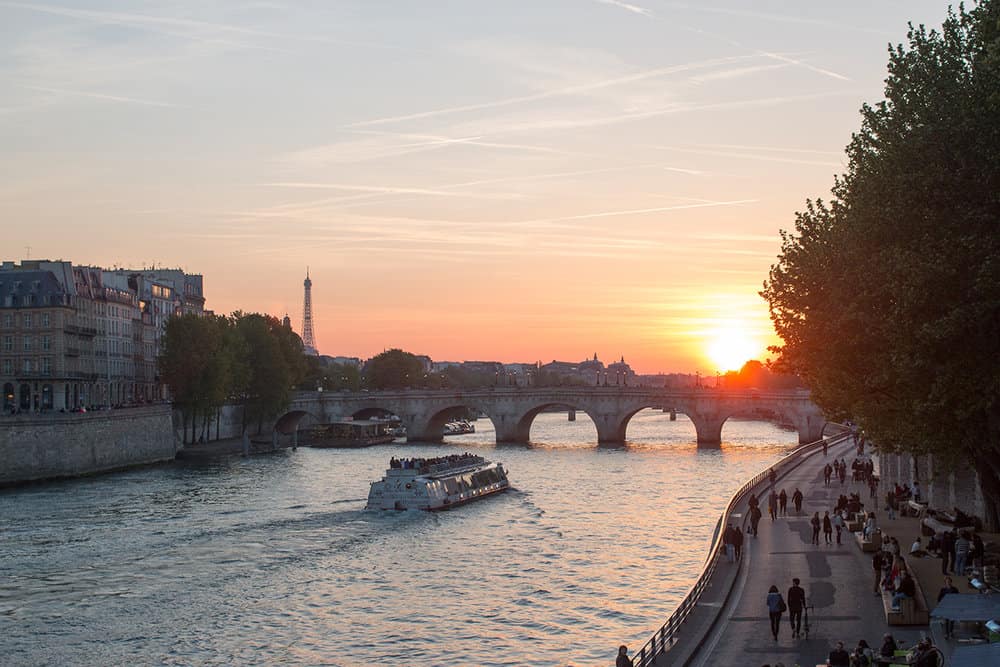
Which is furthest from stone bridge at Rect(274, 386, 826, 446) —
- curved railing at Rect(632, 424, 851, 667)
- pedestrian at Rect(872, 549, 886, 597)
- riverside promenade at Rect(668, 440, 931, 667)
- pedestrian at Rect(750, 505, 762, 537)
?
pedestrian at Rect(872, 549, 886, 597)

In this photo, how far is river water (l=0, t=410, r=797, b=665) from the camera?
34.4m

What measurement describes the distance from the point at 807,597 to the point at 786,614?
2.46 metres

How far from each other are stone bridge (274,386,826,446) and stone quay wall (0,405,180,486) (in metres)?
34.7

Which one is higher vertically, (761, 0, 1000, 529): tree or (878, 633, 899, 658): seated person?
(761, 0, 1000, 529): tree

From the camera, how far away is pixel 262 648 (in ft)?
112

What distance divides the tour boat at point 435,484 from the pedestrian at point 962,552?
3329 cm

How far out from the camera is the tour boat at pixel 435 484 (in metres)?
63.1

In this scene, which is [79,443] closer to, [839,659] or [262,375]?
[262,375]

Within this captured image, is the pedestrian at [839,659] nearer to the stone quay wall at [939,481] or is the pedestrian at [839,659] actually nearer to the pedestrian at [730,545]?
the pedestrian at [730,545]

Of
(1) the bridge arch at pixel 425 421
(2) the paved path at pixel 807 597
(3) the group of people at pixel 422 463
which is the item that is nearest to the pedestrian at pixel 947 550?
(2) the paved path at pixel 807 597

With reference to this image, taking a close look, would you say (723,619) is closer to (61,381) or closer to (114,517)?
(114,517)

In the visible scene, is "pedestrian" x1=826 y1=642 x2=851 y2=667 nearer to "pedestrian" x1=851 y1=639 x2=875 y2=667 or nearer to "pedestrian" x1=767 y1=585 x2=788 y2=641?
"pedestrian" x1=851 y1=639 x2=875 y2=667

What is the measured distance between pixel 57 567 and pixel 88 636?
1062cm

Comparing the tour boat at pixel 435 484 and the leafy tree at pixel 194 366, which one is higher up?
the leafy tree at pixel 194 366
